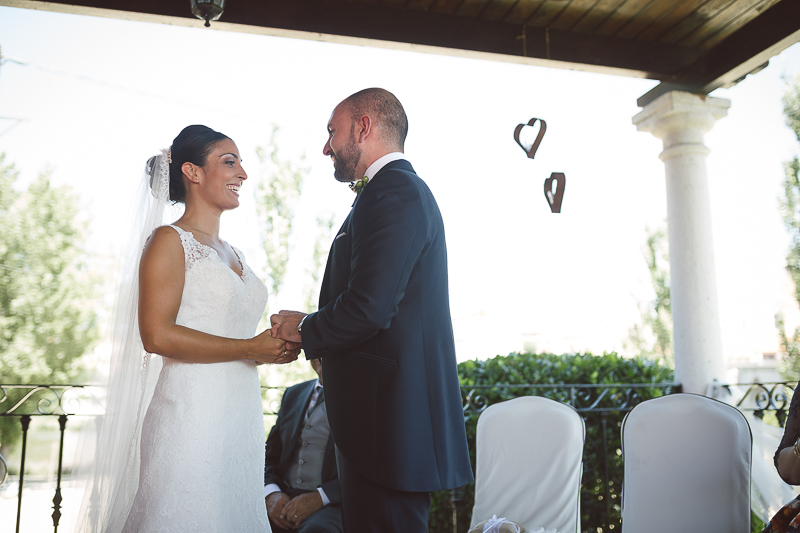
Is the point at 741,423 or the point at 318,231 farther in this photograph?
the point at 318,231

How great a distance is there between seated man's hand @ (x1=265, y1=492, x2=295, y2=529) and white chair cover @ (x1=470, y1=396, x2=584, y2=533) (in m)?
0.99

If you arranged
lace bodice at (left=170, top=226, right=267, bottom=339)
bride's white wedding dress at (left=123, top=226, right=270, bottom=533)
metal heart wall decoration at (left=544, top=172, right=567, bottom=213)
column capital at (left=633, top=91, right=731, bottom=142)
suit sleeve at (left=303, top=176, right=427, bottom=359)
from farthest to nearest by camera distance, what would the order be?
column capital at (left=633, top=91, right=731, bottom=142) → metal heart wall decoration at (left=544, top=172, right=567, bottom=213) → lace bodice at (left=170, top=226, right=267, bottom=339) → bride's white wedding dress at (left=123, top=226, right=270, bottom=533) → suit sleeve at (left=303, top=176, right=427, bottom=359)

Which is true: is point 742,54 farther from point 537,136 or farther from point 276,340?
point 276,340

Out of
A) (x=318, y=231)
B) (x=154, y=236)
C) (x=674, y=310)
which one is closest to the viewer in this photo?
(x=154, y=236)

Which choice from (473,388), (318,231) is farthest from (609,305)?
(473,388)

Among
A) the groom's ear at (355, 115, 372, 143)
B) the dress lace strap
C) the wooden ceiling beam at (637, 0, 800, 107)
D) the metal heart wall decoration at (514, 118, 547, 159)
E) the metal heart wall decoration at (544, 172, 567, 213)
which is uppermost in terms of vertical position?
the wooden ceiling beam at (637, 0, 800, 107)

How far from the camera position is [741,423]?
8.53 feet

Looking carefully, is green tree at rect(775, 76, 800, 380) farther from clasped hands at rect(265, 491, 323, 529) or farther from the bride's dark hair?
the bride's dark hair

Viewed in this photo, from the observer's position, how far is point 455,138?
1260 cm

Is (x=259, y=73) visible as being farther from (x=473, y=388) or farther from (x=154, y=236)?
(x=154, y=236)

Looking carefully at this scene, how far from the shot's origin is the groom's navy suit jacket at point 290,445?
3.16 meters

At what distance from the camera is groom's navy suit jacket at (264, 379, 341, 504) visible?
10.4 feet

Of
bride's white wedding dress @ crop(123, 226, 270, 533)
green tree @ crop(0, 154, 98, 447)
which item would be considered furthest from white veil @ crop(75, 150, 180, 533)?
green tree @ crop(0, 154, 98, 447)

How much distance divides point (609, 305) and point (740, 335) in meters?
2.79
